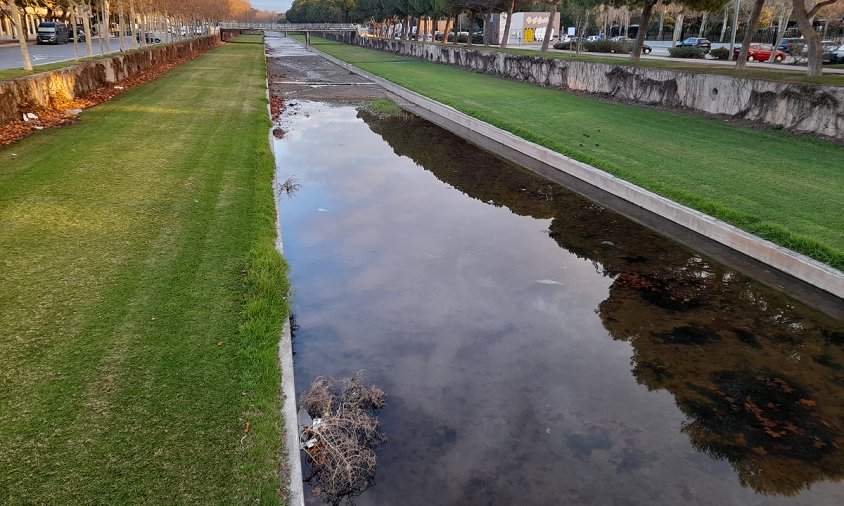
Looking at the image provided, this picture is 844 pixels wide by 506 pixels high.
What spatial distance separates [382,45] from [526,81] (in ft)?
141

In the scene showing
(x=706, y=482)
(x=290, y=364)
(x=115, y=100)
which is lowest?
(x=706, y=482)

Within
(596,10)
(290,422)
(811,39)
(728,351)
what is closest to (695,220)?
(728,351)

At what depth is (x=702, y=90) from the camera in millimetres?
19703

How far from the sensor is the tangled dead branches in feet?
14.9

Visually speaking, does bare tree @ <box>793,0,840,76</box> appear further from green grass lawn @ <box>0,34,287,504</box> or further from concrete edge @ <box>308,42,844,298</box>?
green grass lawn @ <box>0,34,287,504</box>

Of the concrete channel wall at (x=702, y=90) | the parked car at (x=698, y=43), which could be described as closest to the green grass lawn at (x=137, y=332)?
the concrete channel wall at (x=702, y=90)

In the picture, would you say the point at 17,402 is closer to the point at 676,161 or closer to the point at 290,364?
the point at 290,364

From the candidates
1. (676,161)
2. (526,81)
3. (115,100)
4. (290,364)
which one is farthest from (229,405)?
(526,81)

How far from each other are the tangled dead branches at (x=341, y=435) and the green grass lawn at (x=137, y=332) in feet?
1.37

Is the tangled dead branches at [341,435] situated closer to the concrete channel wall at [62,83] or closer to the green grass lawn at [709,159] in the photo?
Result: the green grass lawn at [709,159]

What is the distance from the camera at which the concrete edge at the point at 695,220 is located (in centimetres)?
788

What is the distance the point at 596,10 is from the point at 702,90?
1851 inches

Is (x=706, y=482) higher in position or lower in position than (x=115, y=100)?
lower

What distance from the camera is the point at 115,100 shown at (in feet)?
65.1
